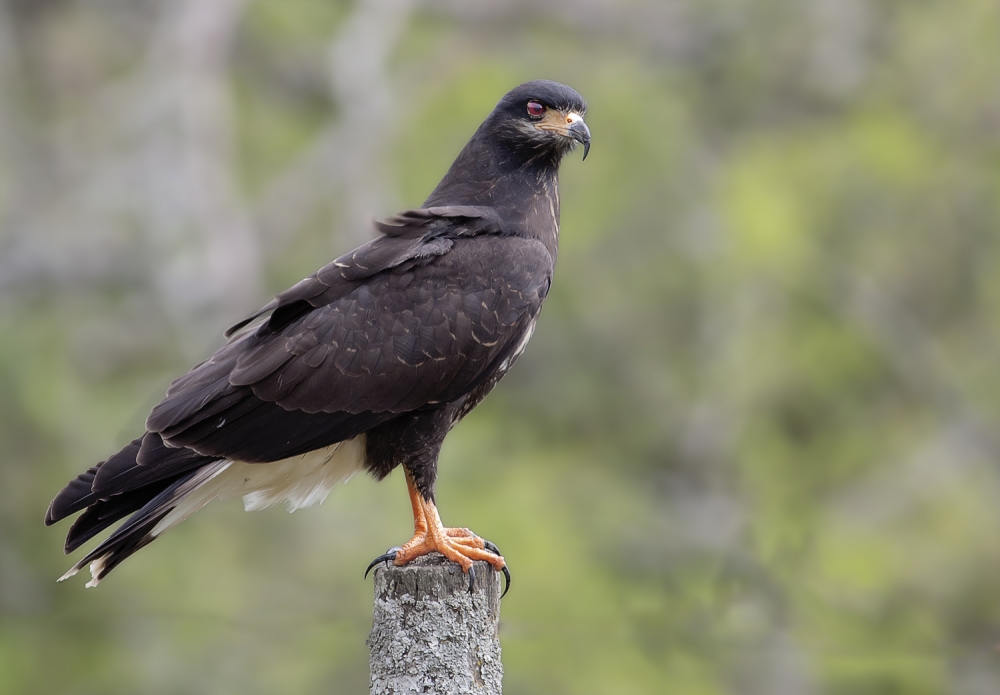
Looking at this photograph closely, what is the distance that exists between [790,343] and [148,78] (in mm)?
6739

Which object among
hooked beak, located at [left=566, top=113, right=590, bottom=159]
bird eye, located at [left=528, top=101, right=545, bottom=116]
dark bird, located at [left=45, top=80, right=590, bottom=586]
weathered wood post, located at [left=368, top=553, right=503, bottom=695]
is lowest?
weathered wood post, located at [left=368, top=553, right=503, bottom=695]

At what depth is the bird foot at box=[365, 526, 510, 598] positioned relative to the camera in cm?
364

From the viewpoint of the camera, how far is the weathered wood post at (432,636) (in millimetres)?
3146

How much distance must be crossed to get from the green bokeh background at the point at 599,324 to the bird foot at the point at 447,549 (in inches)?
132

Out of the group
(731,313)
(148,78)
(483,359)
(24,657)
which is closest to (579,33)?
(731,313)

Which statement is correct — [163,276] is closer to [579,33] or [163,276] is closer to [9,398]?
[9,398]

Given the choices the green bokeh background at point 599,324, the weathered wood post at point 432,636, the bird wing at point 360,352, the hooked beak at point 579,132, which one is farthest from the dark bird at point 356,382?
the green bokeh background at point 599,324

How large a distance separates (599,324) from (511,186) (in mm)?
6091

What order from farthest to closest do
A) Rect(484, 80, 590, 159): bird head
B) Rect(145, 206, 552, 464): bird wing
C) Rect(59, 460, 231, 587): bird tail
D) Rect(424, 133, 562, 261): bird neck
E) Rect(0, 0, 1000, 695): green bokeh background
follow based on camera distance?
Rect(0, 0, 1000, 695): green bokeh background → Rect(484, 80, 590, 159): bird head → Rect(424, 133, 562, 261): bird neck → Rect(145, 206, 552, 464): bird wing → Rect(59, 460, 231, 587): bird tail

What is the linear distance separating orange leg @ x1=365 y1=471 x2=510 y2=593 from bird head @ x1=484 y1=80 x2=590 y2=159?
1.35 m

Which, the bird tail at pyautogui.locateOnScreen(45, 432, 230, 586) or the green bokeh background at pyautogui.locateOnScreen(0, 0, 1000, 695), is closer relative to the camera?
the bird tail at pyautogui.locateOnScreen(45, 432, 230, 586)

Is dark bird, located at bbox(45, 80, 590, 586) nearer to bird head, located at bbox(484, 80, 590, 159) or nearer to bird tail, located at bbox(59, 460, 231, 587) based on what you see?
bird tail, located at bbox(59, 460, 231, 587)

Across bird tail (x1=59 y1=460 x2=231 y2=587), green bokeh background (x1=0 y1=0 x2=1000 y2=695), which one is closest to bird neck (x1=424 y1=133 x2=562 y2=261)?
bird tail (x1=59 y1=460 x2=231 y2=587)

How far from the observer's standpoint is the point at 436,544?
3754mm
